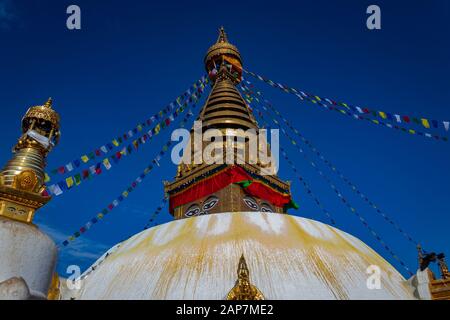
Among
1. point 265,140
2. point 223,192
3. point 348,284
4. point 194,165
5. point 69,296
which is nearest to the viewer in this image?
point 348,284

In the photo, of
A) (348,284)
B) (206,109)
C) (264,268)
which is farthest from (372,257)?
(206,109)

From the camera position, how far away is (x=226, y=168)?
16.3m

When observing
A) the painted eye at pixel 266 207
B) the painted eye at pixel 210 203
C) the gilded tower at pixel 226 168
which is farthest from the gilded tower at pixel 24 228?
the painted eye at pixel 266 207

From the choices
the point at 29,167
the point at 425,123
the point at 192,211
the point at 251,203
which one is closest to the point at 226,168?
the point at 251,203

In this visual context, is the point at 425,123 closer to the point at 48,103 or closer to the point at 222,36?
the point at 48,103

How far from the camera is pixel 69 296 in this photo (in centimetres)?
789

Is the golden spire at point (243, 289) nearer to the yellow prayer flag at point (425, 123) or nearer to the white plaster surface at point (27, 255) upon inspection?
the white plaster surface at point (27, 255)

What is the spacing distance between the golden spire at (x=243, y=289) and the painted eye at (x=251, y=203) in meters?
9.95

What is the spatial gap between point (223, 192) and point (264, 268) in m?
9.15

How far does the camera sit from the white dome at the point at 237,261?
6992mm

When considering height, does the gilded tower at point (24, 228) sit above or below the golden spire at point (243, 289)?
above

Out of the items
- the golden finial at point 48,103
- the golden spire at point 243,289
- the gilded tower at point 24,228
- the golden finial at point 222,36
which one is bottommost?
the golden spire at point 243,289

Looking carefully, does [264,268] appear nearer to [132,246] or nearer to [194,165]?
[132,246]

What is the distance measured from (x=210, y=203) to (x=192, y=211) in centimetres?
112
